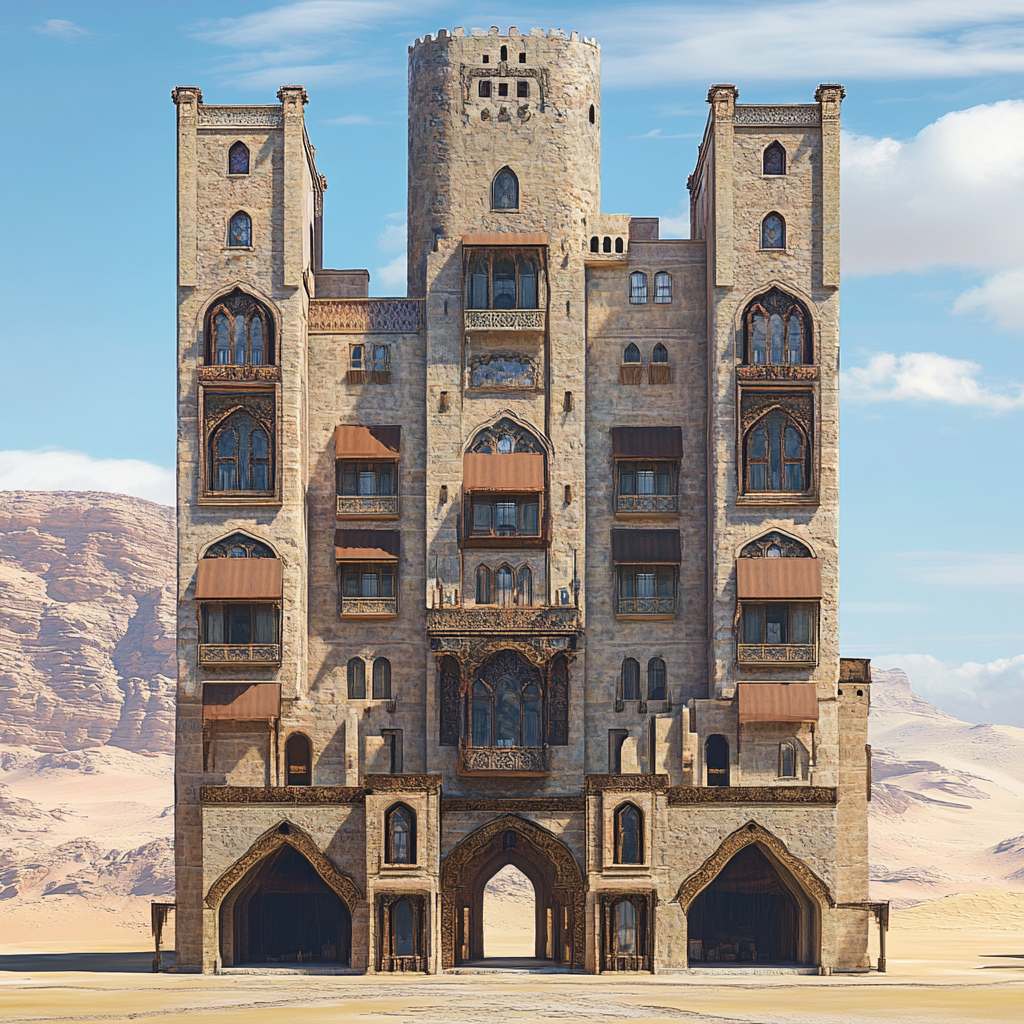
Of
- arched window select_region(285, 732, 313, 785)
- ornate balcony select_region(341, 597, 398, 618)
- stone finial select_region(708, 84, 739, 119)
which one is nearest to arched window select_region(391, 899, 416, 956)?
arched window select_region(285, 732, 313, 785)

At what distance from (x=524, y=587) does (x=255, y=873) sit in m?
15.3

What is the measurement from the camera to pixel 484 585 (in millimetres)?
72312

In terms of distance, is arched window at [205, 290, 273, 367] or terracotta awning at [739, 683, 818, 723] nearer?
terracotta awning at [739, 683, 818, 723]

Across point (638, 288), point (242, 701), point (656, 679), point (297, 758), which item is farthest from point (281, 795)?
point (638, 288)

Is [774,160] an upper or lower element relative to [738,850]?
upper

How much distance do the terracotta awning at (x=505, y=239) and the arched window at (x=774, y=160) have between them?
31.0 feet

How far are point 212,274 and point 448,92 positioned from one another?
12.5 meters

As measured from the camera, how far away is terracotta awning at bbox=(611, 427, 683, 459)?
73.2m

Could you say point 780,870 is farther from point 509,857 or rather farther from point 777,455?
point 777,455

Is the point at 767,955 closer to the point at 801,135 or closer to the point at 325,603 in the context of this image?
the point at 325,603

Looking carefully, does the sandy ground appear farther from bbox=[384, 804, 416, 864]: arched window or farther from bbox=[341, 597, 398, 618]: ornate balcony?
bbox=[341, 597, 398, 618]: ornate balcony

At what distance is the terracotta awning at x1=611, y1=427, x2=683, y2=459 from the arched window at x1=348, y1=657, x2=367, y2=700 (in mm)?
13385

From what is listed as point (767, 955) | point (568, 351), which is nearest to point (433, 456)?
point (568, 351)

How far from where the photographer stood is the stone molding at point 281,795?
225ft
